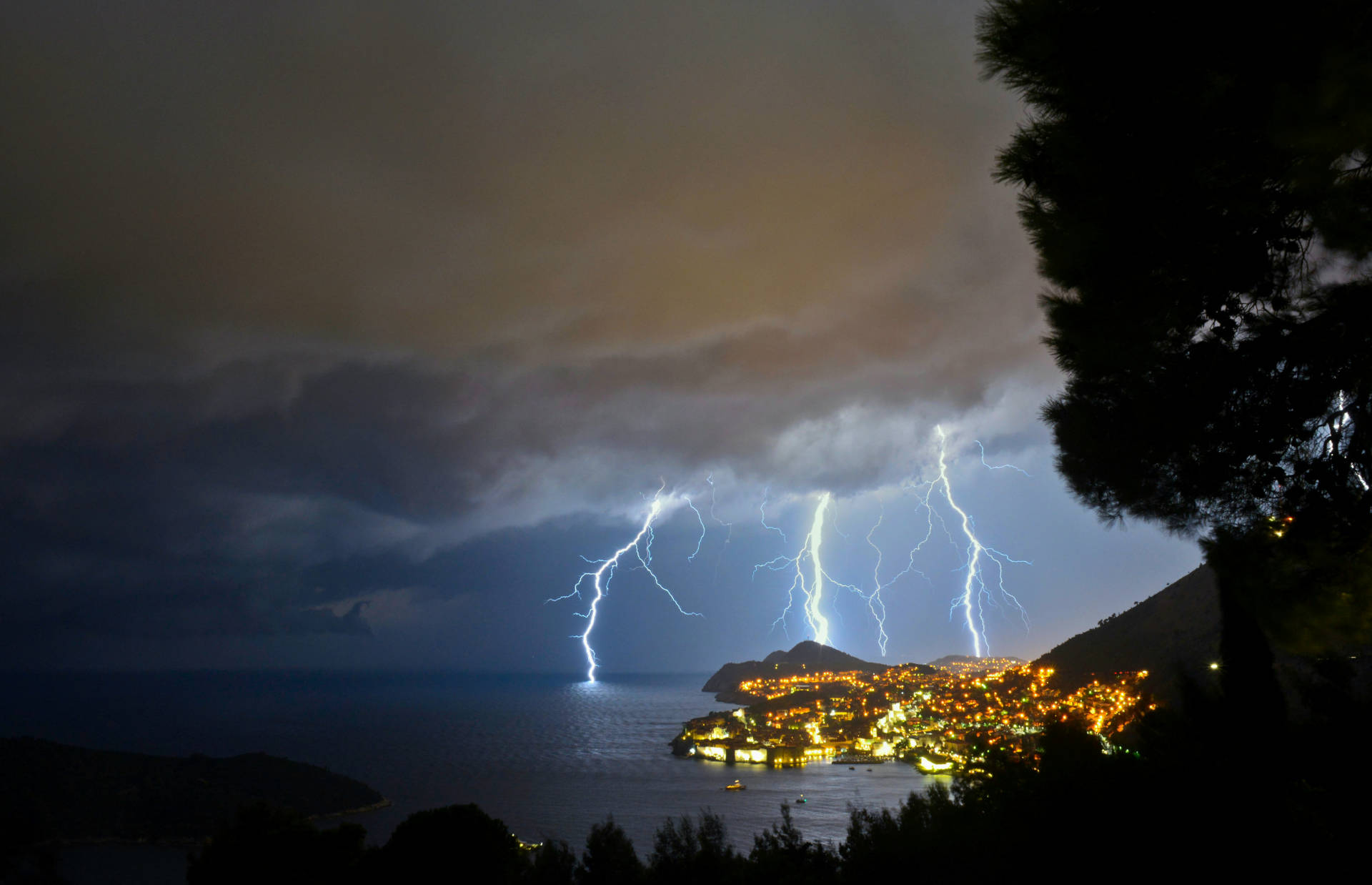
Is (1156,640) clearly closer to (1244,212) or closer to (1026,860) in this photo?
(1026,860)

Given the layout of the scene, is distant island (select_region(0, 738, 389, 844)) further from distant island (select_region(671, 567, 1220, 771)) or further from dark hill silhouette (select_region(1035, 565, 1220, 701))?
dark hill silhouette (select_region(1035, 565, 1220, 701))

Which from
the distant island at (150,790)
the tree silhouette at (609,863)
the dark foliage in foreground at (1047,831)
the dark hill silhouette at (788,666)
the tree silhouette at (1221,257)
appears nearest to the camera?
the tree silhouette at (1221,257)

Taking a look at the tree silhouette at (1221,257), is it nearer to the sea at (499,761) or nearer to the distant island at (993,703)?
the distant island at (993,703)

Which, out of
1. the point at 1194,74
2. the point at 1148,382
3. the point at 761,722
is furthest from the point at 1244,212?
the point at 761,722

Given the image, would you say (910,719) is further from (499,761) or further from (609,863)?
(609,863)

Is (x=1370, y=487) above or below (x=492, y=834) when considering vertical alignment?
above

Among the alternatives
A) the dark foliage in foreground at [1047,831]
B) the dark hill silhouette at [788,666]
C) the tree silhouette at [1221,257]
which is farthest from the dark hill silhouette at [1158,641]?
the dark hill silhouette at [788,666]
